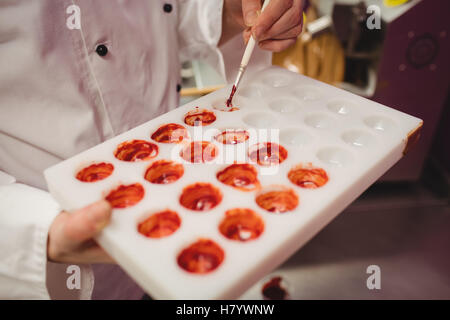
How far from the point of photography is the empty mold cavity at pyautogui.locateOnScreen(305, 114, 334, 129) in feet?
3.74

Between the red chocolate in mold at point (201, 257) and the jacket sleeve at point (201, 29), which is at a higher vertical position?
the jacket sleeve at point (201, 29)

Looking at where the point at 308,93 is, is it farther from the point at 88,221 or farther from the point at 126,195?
the point at 88,221

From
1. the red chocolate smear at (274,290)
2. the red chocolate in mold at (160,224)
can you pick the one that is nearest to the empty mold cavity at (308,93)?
the red chocolate in mold at (160,224)

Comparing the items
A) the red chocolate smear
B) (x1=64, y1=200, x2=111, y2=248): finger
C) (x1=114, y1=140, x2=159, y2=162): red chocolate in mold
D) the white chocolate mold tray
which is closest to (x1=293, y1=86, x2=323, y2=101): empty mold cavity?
the white chocolate mold tray

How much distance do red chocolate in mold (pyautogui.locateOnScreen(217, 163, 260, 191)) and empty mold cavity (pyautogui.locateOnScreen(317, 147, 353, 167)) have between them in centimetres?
22

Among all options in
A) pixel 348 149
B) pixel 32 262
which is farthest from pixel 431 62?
pixel 32 262

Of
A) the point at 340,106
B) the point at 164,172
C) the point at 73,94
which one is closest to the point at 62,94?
the point at 73,94

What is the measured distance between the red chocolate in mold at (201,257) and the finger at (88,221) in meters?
0.19

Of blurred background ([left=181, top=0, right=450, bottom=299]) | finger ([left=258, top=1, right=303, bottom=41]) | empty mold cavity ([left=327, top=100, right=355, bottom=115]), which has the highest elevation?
finger ([left=258, top=1, right=303, bottom=41])

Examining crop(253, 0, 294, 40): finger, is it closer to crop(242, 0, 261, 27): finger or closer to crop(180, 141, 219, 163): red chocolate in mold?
crop(242, 0, 261, 27): finger

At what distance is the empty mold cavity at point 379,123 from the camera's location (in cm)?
112

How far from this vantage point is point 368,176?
94 centimetres

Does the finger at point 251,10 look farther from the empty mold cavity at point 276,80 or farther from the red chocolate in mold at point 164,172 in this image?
the red chocolate in mold at point 164,172

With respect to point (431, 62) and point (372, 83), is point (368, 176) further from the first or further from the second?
point (431, 62)
